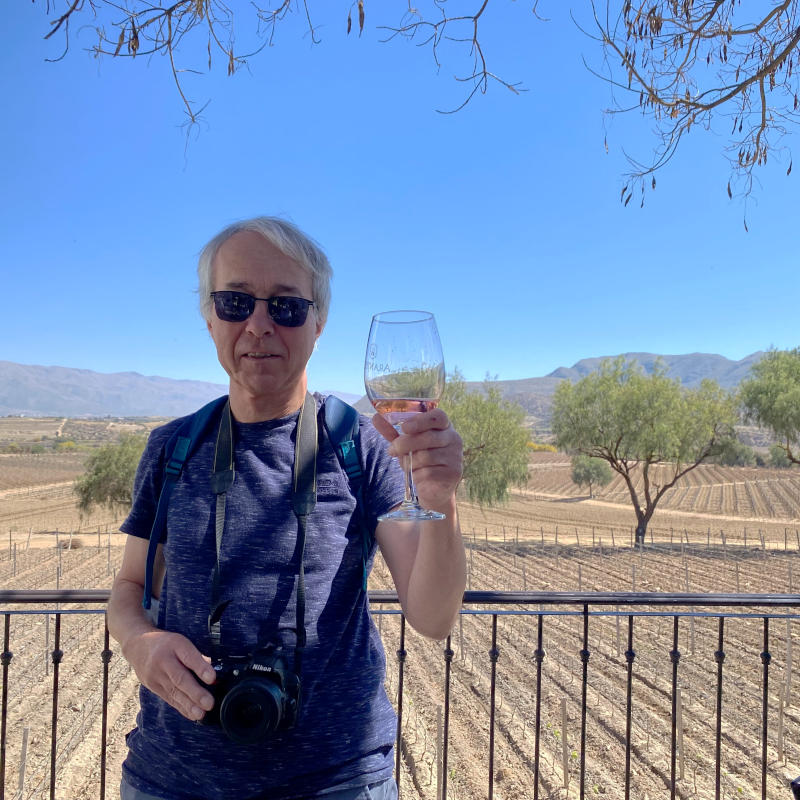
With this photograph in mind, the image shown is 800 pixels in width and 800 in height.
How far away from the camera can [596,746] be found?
9.30m

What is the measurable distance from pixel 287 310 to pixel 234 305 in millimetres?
122

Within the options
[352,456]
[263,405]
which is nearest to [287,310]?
[263,405]

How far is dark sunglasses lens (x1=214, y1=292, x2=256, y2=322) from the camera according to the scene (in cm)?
135

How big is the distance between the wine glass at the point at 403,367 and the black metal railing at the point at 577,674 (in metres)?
1.08

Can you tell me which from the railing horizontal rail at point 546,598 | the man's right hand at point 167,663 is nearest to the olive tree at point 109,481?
the railing horizontal rail at point 546,598

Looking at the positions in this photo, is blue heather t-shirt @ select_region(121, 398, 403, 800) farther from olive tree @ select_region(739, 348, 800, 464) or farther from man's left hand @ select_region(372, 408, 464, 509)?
olive tree @ select_region(739, 348, 800, 464)

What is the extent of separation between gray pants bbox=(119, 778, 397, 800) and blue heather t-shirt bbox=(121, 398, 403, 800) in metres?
0.02

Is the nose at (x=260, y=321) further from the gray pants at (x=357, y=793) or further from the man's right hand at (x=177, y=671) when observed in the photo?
the gray pants at (x=357, y=793)

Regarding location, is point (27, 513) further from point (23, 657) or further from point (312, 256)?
point (312, 256)

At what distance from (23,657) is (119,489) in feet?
66.4

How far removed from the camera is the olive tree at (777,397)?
27.1 m

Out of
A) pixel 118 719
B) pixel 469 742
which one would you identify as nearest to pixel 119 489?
pixel 118 719

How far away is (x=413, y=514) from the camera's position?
3.54 ft

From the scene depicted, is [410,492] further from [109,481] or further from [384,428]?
[109,481]
